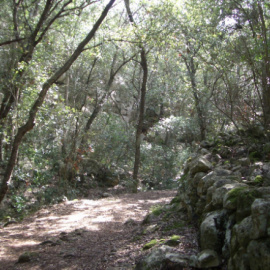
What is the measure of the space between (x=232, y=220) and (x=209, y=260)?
499 millimetres

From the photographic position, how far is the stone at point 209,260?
9.29 ft

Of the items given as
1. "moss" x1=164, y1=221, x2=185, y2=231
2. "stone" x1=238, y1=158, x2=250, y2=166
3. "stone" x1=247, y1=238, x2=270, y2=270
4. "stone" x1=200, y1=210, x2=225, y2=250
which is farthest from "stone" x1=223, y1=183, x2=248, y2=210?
"stone" x1=238, y1=158, x2=250, y2=166

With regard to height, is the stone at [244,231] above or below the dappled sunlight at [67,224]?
above

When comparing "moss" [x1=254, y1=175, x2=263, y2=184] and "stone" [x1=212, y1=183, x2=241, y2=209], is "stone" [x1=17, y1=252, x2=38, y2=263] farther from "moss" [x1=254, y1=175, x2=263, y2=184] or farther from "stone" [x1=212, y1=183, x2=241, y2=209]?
"moss" [x1=254, y1=175, x2=263, y2=184]

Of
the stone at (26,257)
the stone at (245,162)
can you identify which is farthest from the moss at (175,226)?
the stone at (26,257)

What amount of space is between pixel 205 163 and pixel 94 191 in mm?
8858

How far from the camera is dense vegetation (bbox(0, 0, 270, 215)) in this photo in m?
6.76

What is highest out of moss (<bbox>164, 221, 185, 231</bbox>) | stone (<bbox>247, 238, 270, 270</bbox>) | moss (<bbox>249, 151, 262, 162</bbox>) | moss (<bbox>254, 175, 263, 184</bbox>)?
moss (<bbox>249, 151, 262, 162</bbox>)

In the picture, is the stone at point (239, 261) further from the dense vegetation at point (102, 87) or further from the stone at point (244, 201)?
the dense vegetation at point (102, 87)

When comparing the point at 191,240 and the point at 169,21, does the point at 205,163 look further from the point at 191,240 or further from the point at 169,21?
the point at 169,21

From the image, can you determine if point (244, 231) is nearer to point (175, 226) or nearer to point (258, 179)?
point (258, 179)

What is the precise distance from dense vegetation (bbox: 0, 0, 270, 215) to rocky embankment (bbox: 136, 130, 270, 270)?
67.3 inches

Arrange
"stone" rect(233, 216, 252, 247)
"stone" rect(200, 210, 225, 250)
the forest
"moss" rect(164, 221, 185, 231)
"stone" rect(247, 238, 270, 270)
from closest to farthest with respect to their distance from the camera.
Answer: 1. "stone" rect(247, 238, 270, 270)
2. "stone" rect(233, 216, 252, 247)
3. "stone" rect(200, 210, 225, 250)
4. "moss" rect(164, 221, 185, 231)
5. the forest

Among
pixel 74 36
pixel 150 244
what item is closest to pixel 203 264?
pixel 150 244
